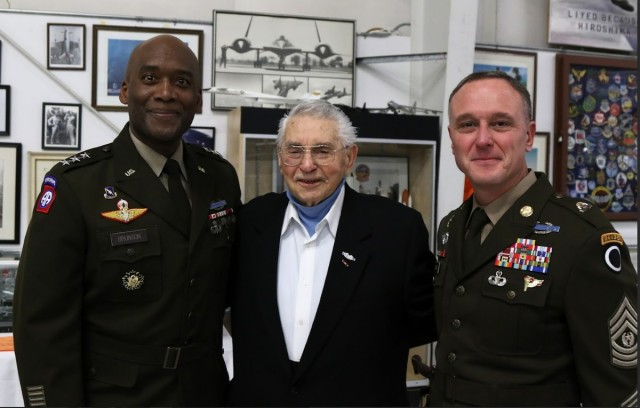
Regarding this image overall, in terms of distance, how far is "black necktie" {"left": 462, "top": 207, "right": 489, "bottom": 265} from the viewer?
5.41 ft

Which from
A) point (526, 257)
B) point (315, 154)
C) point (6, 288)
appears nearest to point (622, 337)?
point (526, 257)

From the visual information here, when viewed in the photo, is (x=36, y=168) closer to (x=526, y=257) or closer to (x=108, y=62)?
(x=108, y=62)

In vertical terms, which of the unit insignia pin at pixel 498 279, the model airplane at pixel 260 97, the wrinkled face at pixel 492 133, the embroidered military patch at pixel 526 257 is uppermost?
the model airplane at pixel 260 97

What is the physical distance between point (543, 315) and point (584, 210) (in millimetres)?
278

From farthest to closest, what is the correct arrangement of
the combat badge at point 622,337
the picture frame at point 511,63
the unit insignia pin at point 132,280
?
the picture frame at point 511,63, the unit insignia pin at point 132,280, the combat badge at point 622,337

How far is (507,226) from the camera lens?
63.1 inches

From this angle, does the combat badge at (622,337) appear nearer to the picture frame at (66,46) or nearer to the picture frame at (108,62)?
the picture frame at (108,62)

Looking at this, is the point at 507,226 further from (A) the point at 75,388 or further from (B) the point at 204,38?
(B) the point at 204,38

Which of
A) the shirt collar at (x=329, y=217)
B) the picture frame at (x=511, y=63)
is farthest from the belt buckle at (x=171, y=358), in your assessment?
the picture frame at (x=511, y=63)

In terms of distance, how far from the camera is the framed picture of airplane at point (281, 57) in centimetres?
412

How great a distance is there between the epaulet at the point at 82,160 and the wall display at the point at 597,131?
3.83m

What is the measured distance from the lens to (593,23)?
4875 mm

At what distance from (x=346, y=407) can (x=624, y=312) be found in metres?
0.77

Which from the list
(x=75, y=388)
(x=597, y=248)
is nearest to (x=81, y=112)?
(x=75, y=388)
